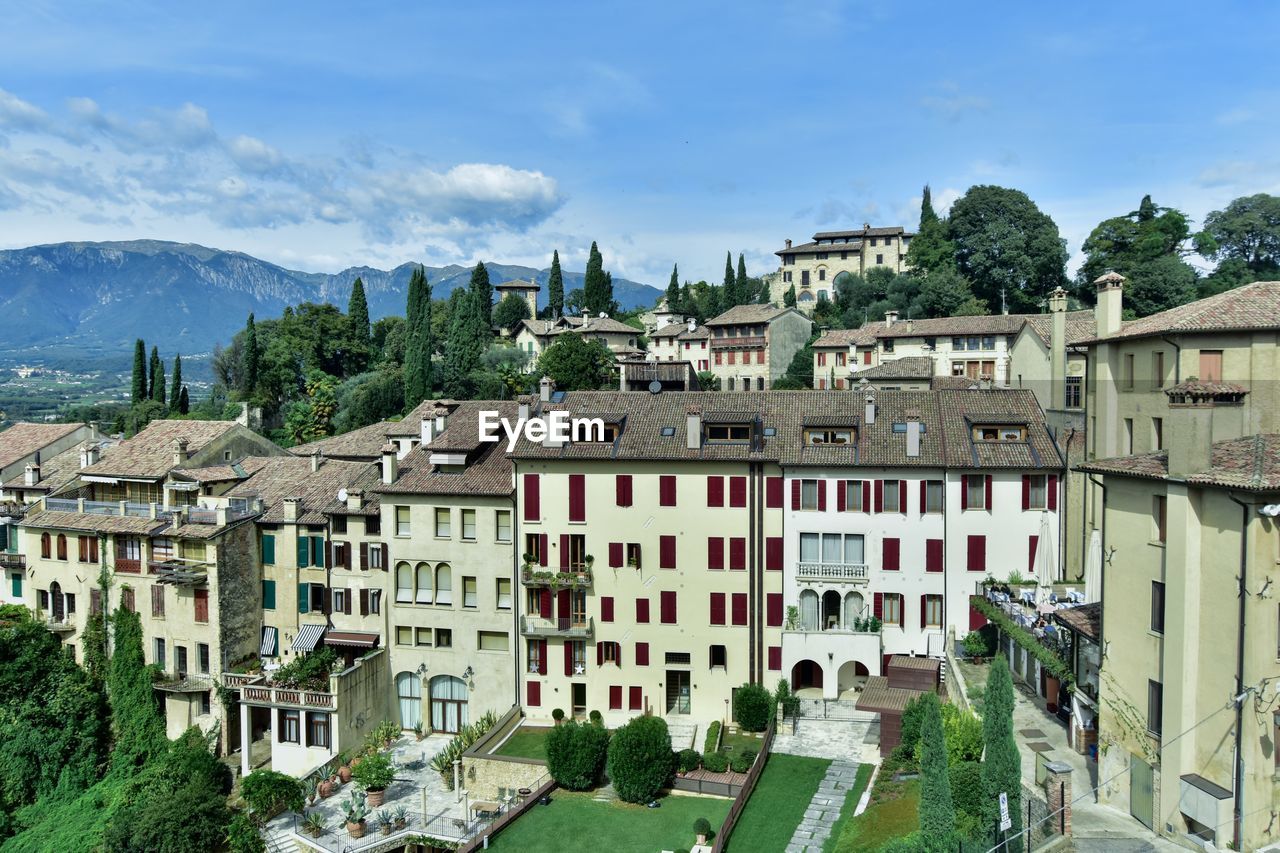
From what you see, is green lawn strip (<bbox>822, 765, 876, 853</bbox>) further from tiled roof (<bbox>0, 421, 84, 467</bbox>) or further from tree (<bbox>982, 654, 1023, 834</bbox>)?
tiled roof (<bbox>0, 421, 84, 467</bbox>)

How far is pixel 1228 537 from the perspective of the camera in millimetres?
22094

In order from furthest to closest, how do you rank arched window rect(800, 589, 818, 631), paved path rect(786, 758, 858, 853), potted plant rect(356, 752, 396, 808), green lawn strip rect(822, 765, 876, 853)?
1. arched window rect(800, 589, 818, 631)
2. potted plant rect(356, 752, 396, 808)
3. paved path rect(786, 758, 858, 853)
4. green lawn strip rect(822, 765, 876, 853)

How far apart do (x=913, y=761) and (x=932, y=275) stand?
71.1 m

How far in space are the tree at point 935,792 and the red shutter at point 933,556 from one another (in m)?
19.1

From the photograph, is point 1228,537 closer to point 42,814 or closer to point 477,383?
point 42,814

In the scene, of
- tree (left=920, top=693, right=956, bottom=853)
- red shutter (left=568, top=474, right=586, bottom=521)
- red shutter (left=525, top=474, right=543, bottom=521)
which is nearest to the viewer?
tree (left=920, top=693, right=956, bottom=853)

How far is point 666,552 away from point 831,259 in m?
86.5

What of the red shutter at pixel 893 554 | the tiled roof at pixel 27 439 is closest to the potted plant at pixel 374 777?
the red shutter at pixel 893 554

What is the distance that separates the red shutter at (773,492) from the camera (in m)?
42.5

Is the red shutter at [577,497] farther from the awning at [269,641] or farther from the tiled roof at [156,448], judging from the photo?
the tiled roof at [156,448]

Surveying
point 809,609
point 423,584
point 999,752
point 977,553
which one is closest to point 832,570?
point 809,609

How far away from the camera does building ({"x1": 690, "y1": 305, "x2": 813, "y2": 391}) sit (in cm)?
9531

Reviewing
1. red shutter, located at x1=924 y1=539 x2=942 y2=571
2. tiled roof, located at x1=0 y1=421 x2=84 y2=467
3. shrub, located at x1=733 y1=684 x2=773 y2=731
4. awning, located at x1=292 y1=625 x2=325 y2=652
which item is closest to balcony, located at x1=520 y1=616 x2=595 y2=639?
shrub, located at x1=733 y1=684 x2=773 y2=731

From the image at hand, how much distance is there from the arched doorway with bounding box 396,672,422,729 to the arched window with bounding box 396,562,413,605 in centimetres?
358
